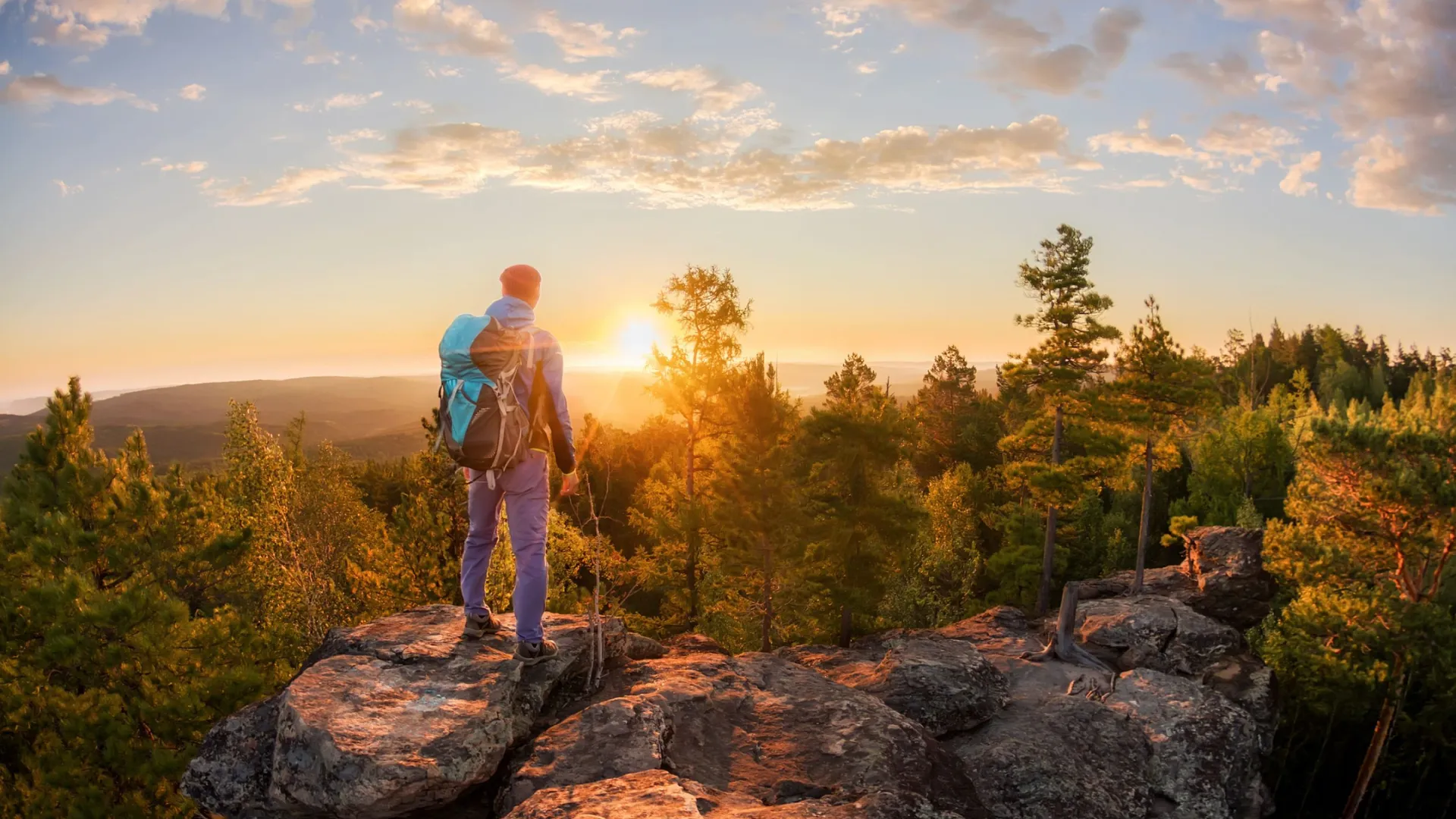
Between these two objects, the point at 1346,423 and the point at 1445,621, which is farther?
the point at 1445,621

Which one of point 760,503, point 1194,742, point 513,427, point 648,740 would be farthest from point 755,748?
point 760,503

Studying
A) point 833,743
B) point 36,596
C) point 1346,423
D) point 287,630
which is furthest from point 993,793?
point 1346,423

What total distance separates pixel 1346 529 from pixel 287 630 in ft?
95.6

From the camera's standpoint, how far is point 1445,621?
77.5ft

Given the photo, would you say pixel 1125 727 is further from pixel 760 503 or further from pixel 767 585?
pixel 767 585

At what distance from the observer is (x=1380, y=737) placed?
2386 centimetres

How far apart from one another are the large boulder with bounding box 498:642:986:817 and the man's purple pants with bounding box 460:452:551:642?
0.89m

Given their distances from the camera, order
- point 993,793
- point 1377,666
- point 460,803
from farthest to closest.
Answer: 1. point 1377,666
2. point 993,793
3. point 460,803

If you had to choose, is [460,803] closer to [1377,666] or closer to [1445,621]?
[1377,666]

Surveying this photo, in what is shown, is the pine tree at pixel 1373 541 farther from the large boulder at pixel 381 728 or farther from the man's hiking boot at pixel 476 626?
the large boulder at pixel 381 728

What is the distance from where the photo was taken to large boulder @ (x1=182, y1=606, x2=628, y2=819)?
186 inches

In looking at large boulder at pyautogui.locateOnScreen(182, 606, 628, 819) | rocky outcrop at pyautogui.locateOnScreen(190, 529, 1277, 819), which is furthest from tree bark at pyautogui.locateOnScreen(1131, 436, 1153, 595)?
large boulder at pyautogui.locateOnScreen(182, 606, 628, 819)

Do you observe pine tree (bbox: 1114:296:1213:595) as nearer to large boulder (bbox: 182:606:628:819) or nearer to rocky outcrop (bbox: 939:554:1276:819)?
rocky outcrop (bbox: 939:554:1276:819)

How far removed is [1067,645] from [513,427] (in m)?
14.8
